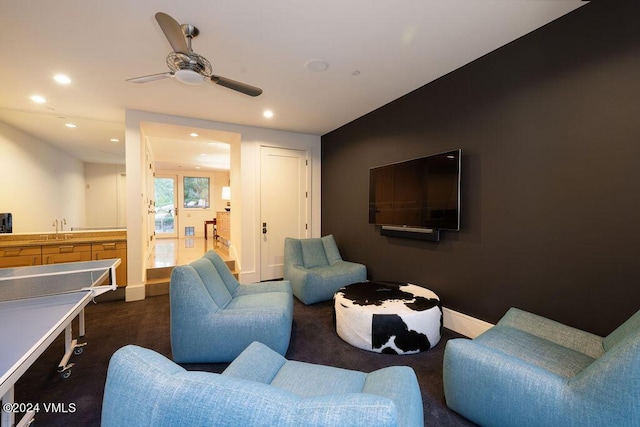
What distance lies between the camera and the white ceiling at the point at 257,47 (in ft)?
6.07

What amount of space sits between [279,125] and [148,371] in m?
4.22

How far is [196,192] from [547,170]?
10050 millimetres

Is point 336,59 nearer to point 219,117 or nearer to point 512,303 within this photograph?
point 219,117

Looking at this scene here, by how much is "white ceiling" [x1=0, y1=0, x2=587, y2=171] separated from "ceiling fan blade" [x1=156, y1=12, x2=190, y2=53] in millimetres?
225

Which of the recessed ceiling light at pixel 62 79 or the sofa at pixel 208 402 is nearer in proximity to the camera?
the sofa at pixel 208 402

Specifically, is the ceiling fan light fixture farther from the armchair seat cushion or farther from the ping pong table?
the armchair seat cushion

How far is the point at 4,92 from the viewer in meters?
3.13

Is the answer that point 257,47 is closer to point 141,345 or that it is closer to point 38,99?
point 141,345

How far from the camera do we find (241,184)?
4449mm

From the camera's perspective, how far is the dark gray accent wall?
5.67 ft

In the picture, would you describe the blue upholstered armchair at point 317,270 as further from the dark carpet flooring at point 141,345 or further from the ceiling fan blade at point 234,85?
the ceiling fan blade at point 234,85

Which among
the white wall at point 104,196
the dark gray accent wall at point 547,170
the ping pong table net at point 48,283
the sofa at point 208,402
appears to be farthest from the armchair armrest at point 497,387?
the white wall at point 104,196

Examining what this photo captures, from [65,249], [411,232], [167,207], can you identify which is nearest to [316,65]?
[411,232]

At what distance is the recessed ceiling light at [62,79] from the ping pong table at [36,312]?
200 centimetres
